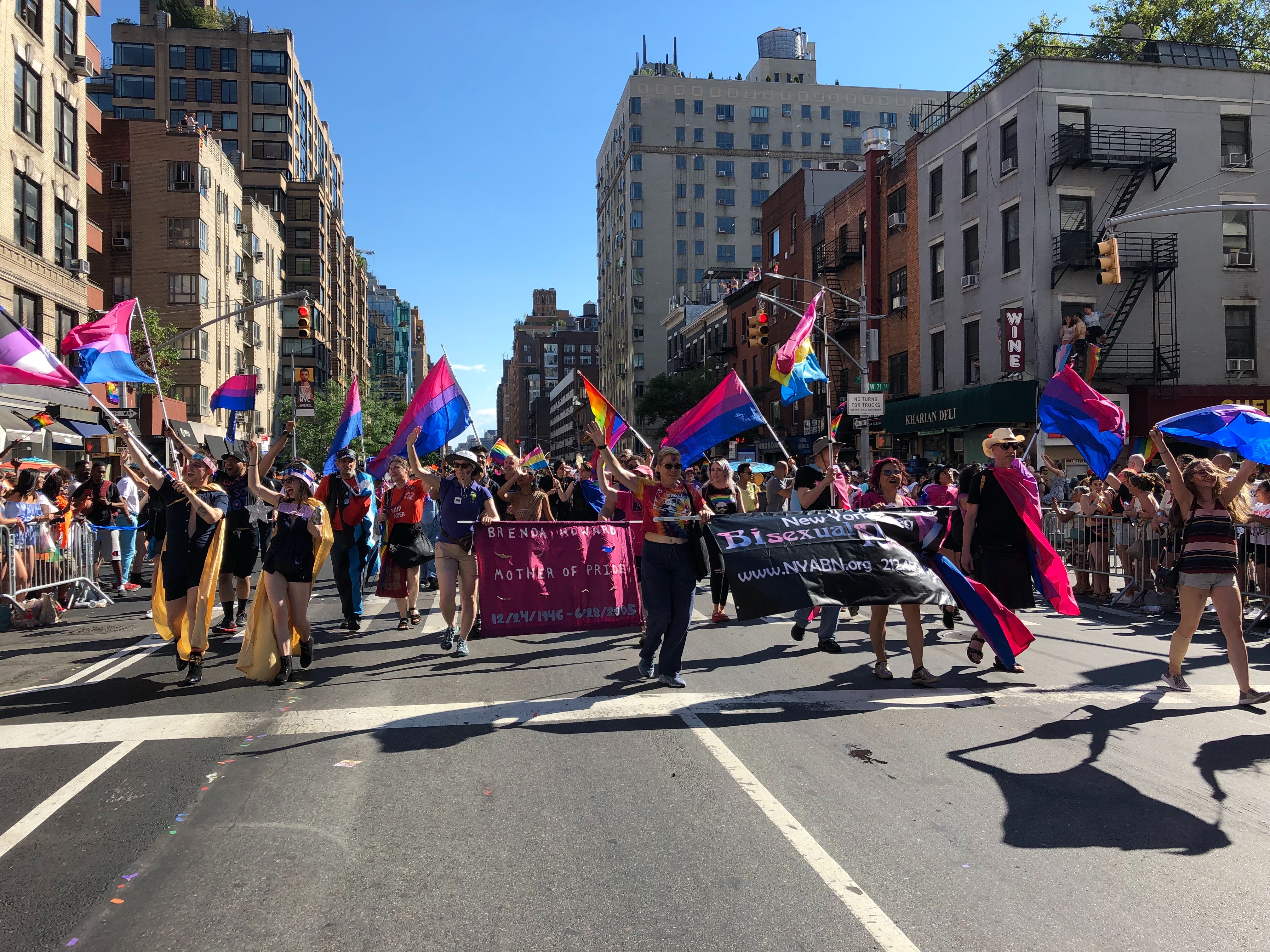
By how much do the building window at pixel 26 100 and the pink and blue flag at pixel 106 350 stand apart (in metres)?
17.0

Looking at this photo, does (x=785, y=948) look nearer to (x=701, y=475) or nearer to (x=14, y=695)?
(x=14, y=695)

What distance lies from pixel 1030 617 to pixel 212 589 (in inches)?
359

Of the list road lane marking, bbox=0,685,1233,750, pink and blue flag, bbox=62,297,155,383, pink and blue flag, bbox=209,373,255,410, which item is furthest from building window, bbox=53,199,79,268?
road lane marking, bbox=0,685,1233,750

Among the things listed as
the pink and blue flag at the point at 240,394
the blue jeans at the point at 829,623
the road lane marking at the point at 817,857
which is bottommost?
the road lane marking at the point at 817,857

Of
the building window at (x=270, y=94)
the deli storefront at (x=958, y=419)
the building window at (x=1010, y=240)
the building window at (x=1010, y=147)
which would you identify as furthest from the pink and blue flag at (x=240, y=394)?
the building window at (x=270, y=94)

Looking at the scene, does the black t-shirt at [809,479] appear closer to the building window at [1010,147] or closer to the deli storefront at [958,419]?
the deli storefront at [958,419]

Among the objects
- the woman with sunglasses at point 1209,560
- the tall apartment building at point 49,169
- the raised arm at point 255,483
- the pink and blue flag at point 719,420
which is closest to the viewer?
the woman with sunglasses at point 1209,560

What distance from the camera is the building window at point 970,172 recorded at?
3106cm

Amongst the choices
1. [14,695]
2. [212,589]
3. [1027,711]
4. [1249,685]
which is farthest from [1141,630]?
[14,695]

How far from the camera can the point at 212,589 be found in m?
7.75

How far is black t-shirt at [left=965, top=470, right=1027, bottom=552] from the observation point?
786 centimetres

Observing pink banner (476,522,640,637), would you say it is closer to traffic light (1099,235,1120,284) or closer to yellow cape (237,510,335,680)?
yellow cape (237,510,335,680)

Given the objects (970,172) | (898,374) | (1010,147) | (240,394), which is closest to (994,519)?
(240,394)

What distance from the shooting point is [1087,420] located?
31.1ft
